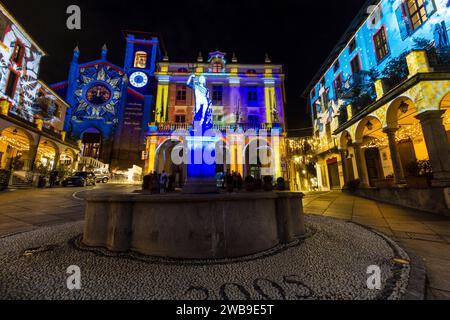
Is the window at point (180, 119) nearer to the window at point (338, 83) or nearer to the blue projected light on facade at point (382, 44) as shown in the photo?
the blue projected light on facade at point (382, 44)

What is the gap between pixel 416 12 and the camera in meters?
10.7

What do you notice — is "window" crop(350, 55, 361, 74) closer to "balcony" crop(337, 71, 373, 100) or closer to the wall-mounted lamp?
"balcony" crop(337, 71, 373, 100)

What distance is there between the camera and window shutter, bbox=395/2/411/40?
36.4 ft

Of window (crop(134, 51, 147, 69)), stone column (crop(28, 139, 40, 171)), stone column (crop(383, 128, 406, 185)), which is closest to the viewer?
stone column (crop(383, 128, 406, 185))

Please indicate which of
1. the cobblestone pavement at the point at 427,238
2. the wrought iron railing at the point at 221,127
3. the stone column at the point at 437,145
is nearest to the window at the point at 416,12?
the stone column at the point at 437,145

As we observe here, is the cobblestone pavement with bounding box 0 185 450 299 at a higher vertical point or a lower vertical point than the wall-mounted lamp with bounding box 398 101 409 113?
lower

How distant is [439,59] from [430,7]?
4.50 m

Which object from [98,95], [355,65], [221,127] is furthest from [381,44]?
[98,95]

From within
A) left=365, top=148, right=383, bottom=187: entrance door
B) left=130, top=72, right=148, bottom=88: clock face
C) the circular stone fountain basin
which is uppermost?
left=130, top=72, right=148, bottom=88: clock face

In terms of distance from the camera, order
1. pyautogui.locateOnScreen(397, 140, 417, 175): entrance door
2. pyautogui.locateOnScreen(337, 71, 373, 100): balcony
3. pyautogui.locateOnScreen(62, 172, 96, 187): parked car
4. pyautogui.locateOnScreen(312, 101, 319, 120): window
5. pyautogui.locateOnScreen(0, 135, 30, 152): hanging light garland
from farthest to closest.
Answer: pyautogui.locateOnScreen(312, 101, 319, 120): window, pyautogui.locateOnScreen(0, 135, 30, 152): hanging light garland, pyautogui.locateOnScreen(62, 172, 96, 187): parked car, pyautogui.locateOnScreen(337, 71, 373, 100): balcony, pyautogui.locateOnScreen(397, 140, 417, 175): entrance door

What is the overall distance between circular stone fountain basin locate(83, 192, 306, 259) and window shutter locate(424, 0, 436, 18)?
48.8 feet

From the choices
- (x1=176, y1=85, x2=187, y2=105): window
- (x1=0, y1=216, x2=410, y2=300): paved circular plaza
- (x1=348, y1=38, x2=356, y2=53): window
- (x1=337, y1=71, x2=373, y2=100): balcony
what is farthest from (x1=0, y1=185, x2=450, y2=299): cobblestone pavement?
(x1=176, y1=85, x2=187, y2=105): window

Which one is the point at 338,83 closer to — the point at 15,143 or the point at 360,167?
the point at 360,167
